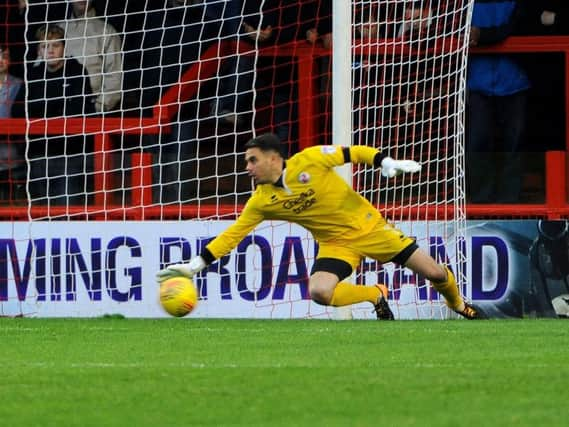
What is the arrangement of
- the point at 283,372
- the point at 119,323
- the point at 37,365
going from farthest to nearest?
the point at 119,323 → the point at 37,365 → the point at 283,372

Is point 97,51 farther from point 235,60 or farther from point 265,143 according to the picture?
point 265,143

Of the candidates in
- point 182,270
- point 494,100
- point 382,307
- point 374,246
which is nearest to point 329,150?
point 374,246

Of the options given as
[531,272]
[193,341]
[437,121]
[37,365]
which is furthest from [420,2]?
[37,365]

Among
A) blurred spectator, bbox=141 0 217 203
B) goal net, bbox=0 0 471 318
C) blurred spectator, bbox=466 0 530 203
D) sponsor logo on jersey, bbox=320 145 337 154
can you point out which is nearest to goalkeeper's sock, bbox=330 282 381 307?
sponsor logo on jersey, bbox=320 145 337 154

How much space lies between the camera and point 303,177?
1176 centimetres

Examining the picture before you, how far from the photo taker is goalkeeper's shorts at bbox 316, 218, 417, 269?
39.8 ft

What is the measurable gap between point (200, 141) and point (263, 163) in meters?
2.85

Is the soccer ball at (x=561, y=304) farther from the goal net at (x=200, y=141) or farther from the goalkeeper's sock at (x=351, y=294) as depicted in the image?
the goalkeeper's sock at (x=351, y=294)

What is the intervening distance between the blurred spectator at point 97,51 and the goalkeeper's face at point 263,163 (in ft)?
9.45

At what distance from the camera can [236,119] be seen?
14.2 metres

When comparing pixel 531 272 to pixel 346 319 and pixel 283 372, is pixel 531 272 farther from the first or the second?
pixel 283 372

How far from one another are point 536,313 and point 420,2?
2.82 metres

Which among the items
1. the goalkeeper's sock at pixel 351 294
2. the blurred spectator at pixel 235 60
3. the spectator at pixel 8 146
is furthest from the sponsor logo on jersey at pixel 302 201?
the spectator at pixel 8 146

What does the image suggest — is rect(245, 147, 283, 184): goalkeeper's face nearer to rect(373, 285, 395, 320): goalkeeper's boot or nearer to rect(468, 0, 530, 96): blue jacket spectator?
rect(373, 285, 395, 320): goalkeeper's boot
